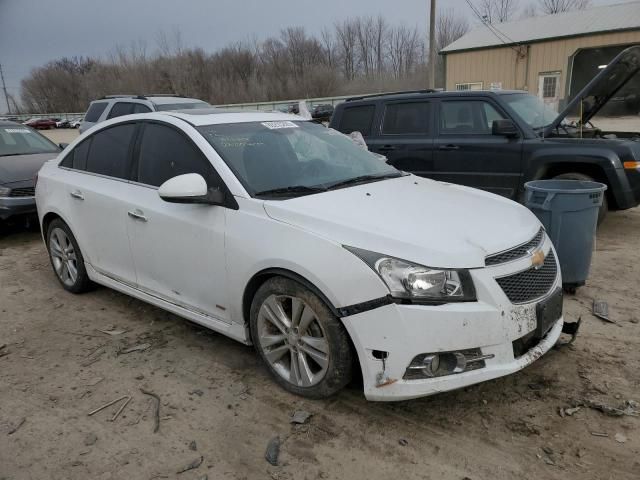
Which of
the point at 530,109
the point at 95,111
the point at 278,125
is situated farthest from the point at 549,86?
the point at 278,125

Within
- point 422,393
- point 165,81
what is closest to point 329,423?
point 422,393

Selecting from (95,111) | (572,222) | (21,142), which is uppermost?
(95,111)

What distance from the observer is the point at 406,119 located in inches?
290

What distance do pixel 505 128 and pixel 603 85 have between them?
1225mm

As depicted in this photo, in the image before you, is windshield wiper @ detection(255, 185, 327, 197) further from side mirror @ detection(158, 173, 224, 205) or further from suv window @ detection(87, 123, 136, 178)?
suv window @ detection(87, 123, 136, 178)

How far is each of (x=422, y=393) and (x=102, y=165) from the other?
10.6ft

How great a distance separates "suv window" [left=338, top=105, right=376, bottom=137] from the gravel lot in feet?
14.9

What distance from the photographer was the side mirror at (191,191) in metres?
3.19

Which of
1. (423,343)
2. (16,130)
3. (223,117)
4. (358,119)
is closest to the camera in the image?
(423,343)

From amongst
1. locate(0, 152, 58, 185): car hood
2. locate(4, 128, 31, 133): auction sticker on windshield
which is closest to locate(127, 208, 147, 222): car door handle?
locate(0, 152, 58, 185): car hood

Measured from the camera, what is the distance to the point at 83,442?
277 cm

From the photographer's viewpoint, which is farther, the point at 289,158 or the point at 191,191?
the point at 289,158

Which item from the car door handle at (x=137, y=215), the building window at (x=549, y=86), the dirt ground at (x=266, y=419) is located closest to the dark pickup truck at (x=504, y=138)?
the dirt ground at (x=266, y=419)

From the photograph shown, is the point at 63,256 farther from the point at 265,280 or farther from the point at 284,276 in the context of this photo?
the point at 284,276
